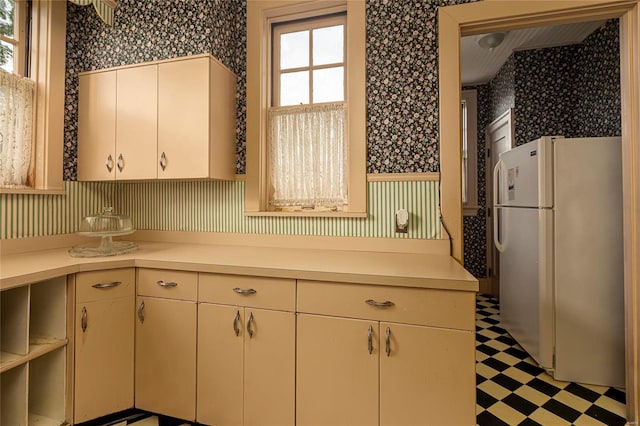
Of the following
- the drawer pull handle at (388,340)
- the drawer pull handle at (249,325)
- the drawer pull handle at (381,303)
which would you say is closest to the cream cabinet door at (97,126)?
the drawer pull handle at (249,325)

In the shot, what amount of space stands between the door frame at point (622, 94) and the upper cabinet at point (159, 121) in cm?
138

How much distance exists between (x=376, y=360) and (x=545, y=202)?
1742mm

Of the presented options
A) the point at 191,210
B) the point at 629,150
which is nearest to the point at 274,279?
the point at 191,210

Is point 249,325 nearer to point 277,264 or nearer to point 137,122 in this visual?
point 277,264

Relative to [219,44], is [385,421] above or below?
below

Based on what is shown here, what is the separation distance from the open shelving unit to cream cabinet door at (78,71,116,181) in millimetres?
894

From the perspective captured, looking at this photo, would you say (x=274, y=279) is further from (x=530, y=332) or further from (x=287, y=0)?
(x=530, y=332)

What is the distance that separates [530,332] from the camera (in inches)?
96.6

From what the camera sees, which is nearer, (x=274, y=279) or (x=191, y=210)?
(x=274, y=279)

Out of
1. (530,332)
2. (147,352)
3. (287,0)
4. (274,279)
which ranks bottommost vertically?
(530,332)

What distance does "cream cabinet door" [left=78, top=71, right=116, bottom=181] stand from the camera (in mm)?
2164

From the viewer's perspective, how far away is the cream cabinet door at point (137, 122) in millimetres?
2074

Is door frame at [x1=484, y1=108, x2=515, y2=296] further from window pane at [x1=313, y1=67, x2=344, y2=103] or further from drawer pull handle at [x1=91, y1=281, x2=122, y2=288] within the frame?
drawer pull handle at [x1=91, y1=281, x2=122, y2=288]

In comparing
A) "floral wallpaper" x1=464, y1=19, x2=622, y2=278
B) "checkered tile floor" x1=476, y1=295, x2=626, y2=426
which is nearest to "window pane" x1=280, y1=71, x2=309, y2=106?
"checkered tile floor" x1=476, y1=295, x2=626, y2=426
